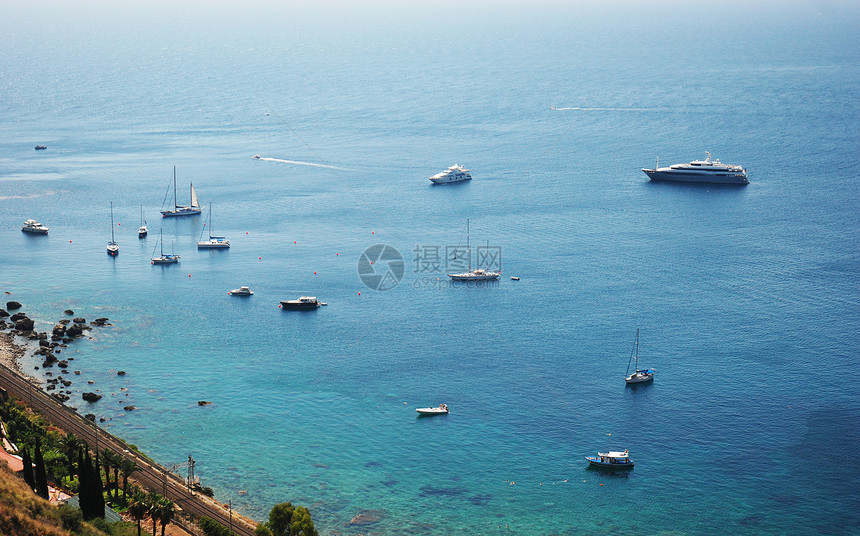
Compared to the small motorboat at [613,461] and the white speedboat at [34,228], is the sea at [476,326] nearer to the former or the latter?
the small motorboat at [613,461]

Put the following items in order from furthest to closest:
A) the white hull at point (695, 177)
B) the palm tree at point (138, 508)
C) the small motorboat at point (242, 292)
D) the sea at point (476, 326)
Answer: the white hull at point (695, 177) → the small motorboat at point (242, 292) → the sea at point (476, 326) → the palm tree at point (138, 508)

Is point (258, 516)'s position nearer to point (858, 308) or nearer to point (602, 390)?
point (602, 390)

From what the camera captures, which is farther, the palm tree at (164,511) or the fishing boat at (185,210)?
the fishing boat at (185,210)

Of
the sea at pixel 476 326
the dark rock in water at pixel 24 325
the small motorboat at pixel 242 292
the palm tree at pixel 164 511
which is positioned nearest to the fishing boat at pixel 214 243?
the sea at pixel 476 326

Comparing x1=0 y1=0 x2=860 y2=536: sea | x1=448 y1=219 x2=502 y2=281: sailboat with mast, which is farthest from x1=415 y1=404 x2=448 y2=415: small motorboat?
x1=448 y1=219 x2=502 y2=281: sailboat with mast

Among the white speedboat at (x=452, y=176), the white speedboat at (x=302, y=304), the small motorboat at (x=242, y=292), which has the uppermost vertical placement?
the white speedboat at (x=452, y=176)

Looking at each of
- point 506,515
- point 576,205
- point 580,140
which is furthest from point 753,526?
point 580,140

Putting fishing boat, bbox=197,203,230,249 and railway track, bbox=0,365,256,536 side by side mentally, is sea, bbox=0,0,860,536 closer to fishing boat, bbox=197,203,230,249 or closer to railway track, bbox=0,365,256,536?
fishing boat, bbox=197,203,230,249
